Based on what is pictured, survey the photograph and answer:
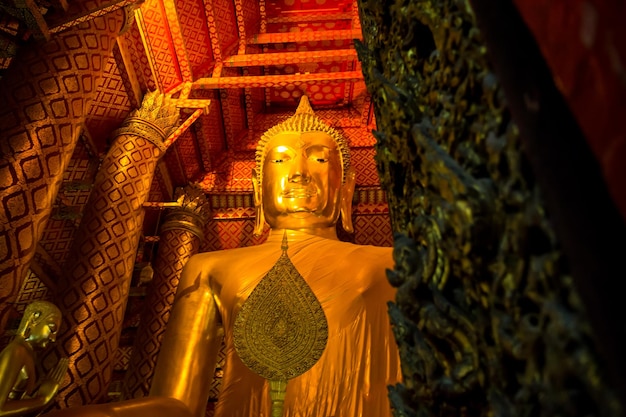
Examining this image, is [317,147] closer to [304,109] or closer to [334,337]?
[304,109]

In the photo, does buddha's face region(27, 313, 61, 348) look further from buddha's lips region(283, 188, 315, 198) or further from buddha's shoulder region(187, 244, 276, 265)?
buddha's lips region(283, 188, 315, 198)

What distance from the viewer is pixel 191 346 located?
2977mm

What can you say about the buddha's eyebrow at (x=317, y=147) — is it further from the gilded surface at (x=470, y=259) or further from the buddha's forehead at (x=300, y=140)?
the gilded surface at (x=470, y=259)

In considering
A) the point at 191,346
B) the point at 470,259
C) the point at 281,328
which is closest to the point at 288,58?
the point at 191,346

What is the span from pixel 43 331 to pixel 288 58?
3.21 meters

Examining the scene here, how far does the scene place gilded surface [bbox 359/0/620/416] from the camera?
1.22ft

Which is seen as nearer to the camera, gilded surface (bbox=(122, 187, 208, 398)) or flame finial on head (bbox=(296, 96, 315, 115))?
gilded surface (bbox=(122, 187, 208, 398))

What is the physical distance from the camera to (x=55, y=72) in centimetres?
262

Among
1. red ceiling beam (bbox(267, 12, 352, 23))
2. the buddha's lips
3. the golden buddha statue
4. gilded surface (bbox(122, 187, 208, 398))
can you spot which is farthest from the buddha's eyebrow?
red ceiling beam (bbox(267, 12, 352, 23))

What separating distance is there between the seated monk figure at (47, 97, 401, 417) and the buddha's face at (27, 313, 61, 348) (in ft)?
1.79

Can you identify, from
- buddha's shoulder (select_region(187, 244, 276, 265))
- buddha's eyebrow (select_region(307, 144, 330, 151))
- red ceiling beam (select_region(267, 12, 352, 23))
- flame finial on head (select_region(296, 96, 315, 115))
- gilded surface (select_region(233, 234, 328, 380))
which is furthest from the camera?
red ceiling beam (select_region(267, 12, 352, 23))

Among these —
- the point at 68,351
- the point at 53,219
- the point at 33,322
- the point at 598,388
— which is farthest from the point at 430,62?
the point at 53,219

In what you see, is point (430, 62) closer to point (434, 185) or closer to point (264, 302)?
point (434, 185)

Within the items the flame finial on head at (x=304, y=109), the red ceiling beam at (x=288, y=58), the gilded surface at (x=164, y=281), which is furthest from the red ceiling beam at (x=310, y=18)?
the gilded surface at (x=164, y=281)
